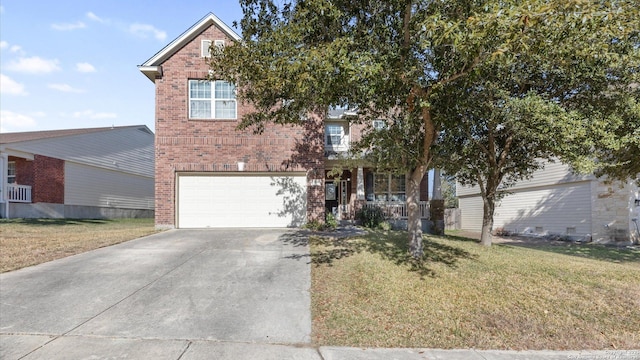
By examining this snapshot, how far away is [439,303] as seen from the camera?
18.8 feet

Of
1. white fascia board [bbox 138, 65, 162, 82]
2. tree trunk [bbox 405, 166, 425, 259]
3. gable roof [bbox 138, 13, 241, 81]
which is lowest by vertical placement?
tree trunk [bbox 405, 166, 425, 259]

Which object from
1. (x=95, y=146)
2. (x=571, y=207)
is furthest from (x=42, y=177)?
Answer: (x=571, y=207)

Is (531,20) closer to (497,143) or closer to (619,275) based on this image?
(619,275)

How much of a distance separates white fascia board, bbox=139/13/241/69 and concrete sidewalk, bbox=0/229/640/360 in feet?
24.9

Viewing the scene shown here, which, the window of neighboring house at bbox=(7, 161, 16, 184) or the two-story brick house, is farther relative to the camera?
the window of neighboring house at bbox=(7, 161, 16, 184)

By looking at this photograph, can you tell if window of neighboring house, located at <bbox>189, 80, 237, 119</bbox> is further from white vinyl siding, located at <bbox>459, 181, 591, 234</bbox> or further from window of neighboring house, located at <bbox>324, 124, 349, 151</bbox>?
white vinyl siding, located at <bbox>459, 181, 591, 234</bbox>

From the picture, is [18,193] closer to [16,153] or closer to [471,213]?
[16,153]

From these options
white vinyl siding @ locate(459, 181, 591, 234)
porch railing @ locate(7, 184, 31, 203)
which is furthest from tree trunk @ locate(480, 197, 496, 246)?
porch railing @ locate(7, 184, 31, 203)

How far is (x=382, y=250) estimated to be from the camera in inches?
363

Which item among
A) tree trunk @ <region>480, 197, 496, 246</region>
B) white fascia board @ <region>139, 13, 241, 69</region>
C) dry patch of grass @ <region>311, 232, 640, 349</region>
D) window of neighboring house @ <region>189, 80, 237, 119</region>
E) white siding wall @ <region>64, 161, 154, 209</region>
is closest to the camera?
dry patch of grass @ <region>311, 232, 640, 349</region>

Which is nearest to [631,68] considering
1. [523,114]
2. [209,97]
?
[523,114]

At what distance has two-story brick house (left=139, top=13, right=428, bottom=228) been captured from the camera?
1353cm

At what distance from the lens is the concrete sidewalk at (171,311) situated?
14.0ft

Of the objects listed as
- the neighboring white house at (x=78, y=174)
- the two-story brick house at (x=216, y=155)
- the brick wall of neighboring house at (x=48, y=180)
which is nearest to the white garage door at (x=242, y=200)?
the two-story brick house at (x=216, y=155)
